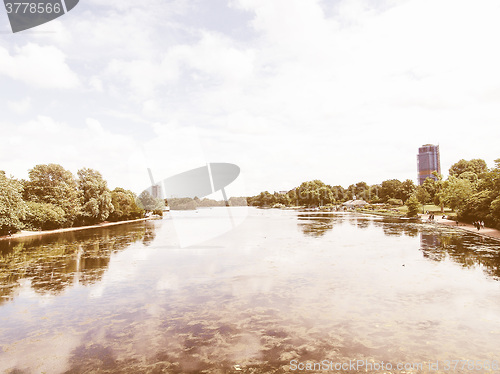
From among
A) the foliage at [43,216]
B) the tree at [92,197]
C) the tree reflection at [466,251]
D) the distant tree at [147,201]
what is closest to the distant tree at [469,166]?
the tree reflection at [466,251]

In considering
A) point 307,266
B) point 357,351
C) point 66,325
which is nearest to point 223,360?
point 357,351

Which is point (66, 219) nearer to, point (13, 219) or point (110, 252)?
point (13, 219)

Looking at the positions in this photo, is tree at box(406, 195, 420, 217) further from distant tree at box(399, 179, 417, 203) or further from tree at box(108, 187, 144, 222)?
distant tree at box(399, 179, 417, 203)

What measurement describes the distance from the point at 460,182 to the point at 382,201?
99.8 metres

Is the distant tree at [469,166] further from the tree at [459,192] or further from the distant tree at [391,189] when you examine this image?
the tree at [459,192]

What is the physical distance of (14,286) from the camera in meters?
18.9

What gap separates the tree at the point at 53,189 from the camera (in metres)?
55.7

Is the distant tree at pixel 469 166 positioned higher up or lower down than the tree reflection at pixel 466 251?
higher up

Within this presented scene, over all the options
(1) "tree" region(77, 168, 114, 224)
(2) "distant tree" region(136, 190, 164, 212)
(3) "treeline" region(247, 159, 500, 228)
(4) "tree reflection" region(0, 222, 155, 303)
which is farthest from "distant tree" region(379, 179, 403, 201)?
(4) "tree reflection" region(0, 222, 155, 303)

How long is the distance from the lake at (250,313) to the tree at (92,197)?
39.2 meters

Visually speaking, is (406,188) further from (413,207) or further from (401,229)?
(401,229)

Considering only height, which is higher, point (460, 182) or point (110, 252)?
point (460, 182)

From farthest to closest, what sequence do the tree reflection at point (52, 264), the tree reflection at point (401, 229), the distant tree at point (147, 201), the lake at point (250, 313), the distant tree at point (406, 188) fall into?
the distant tree at point (406, 188), the distant tree at point (147, 201), the tree reflection at point (401, 229), the tree reflection at point (52, 264), the lake at point (250, 313)

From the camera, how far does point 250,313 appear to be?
1391 cm
